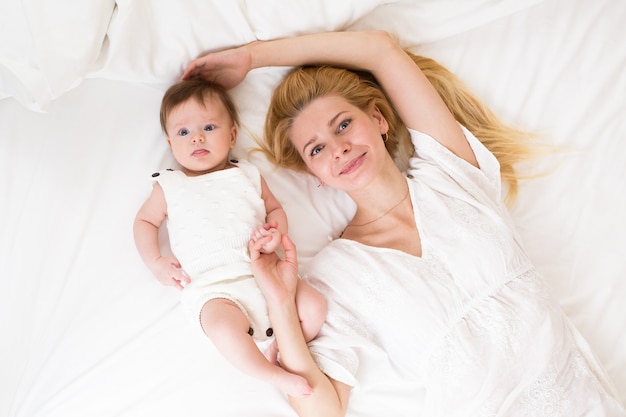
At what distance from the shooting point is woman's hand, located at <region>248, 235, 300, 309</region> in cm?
148

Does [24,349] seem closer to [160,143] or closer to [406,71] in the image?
[160,143]

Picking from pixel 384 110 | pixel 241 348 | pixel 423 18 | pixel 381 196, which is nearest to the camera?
pixel 241 348

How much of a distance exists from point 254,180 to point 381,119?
0.40 meters

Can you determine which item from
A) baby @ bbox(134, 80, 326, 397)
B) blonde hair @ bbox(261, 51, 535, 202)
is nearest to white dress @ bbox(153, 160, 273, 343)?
baby @ bbox(134, 80, 326, 397)

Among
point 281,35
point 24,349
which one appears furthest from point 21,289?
point 281,35

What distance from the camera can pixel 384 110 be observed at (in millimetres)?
1828

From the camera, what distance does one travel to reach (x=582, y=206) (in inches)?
74.3

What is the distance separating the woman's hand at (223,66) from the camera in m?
1.72

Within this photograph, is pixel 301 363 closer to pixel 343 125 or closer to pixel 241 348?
pixel 241 348

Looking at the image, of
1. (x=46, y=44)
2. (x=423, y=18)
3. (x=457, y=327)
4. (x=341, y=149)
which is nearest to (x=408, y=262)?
(x=457, y=327)

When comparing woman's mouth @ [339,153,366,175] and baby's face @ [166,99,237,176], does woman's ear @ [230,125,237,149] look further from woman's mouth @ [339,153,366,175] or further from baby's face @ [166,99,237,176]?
woman's mouth @ [339,153,366,175]

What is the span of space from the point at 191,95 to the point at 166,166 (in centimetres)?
23

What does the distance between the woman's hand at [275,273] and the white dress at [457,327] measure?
135 millimetres

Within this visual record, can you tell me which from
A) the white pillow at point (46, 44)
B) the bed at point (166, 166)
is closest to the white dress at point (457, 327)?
the bed at point (166, 166)
